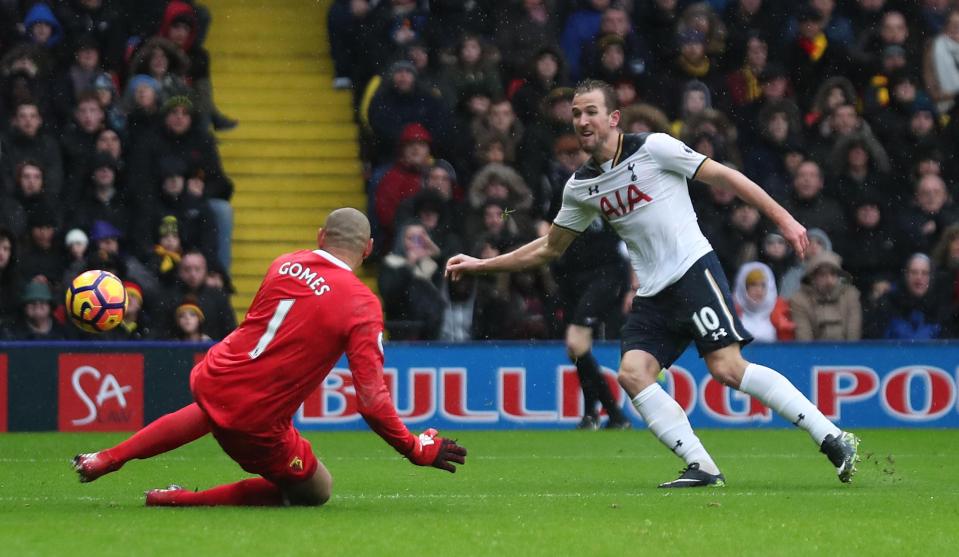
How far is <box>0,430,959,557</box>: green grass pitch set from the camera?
6.93 meters

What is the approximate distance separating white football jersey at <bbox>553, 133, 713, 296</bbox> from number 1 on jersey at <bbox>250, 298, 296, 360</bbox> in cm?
219

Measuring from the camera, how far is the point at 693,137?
55.0 feet

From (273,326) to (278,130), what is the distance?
38.3 ft

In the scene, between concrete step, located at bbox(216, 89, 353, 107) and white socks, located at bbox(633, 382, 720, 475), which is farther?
concrete step, located at bbox(216, 89, 353, 107)

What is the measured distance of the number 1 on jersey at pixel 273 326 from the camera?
7898 millimetres

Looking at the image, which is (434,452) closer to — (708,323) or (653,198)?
(708,323)

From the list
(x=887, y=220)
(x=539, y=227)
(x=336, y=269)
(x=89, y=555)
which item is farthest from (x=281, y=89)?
(x=89, y=555)

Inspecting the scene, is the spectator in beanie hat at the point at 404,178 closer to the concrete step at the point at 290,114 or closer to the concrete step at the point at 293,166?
the concrete step at the point at 293,166

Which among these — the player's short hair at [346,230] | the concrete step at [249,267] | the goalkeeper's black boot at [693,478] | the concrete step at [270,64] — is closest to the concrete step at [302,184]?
the concrete step at [249,267]

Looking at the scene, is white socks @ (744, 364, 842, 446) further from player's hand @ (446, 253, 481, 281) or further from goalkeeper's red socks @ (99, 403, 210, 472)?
goalkeeper's red socks @ (99, 403, 210, 472)

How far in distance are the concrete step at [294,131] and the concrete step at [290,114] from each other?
6 centimetres

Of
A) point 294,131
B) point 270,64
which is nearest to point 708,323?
point 294,131

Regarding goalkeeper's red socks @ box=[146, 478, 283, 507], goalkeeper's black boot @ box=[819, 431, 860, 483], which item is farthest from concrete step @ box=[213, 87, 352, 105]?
goalkeeper's red socks @ box=[146, 478, 283, 507]

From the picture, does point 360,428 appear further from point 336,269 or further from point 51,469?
point 336,269
